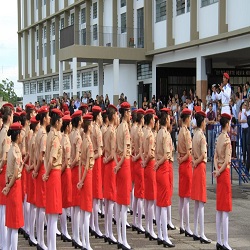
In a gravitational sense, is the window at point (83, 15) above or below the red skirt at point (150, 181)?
above

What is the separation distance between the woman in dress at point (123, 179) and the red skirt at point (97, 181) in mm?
742

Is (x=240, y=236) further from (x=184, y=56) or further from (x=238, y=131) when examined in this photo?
(x=184, y=56)

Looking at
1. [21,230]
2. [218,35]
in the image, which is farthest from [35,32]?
[21,230]

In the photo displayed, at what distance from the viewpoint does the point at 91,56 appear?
2939cm

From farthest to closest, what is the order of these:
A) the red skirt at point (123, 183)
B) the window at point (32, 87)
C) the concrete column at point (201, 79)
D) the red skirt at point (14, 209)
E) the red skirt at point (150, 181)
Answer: the window at point (32, 87) → the concrete column at point (201, 79) → the red skirt at point (150, 181) → the red skirt at point (123, 183) → the red skirt at point (14, 209)

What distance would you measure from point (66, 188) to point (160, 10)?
2159cm

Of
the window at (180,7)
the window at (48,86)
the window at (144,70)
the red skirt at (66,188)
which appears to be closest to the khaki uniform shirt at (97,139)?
the red skirt at (66,188)

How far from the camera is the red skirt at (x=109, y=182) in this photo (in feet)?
33.3

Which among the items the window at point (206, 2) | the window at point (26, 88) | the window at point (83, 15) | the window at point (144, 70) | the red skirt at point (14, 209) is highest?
the window at point (83, 15)

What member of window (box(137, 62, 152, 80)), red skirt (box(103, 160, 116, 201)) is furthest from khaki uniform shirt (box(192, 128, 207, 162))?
window (box(137, 62, 152, 80))

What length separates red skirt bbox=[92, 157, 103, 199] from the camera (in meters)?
10.6

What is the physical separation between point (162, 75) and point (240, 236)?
2124 cm

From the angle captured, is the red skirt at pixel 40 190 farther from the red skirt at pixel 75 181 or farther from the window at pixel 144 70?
the window at pixel 144 70

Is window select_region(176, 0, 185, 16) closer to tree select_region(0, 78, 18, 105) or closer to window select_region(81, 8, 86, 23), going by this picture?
window select_region(81, 8, 86, 23)
